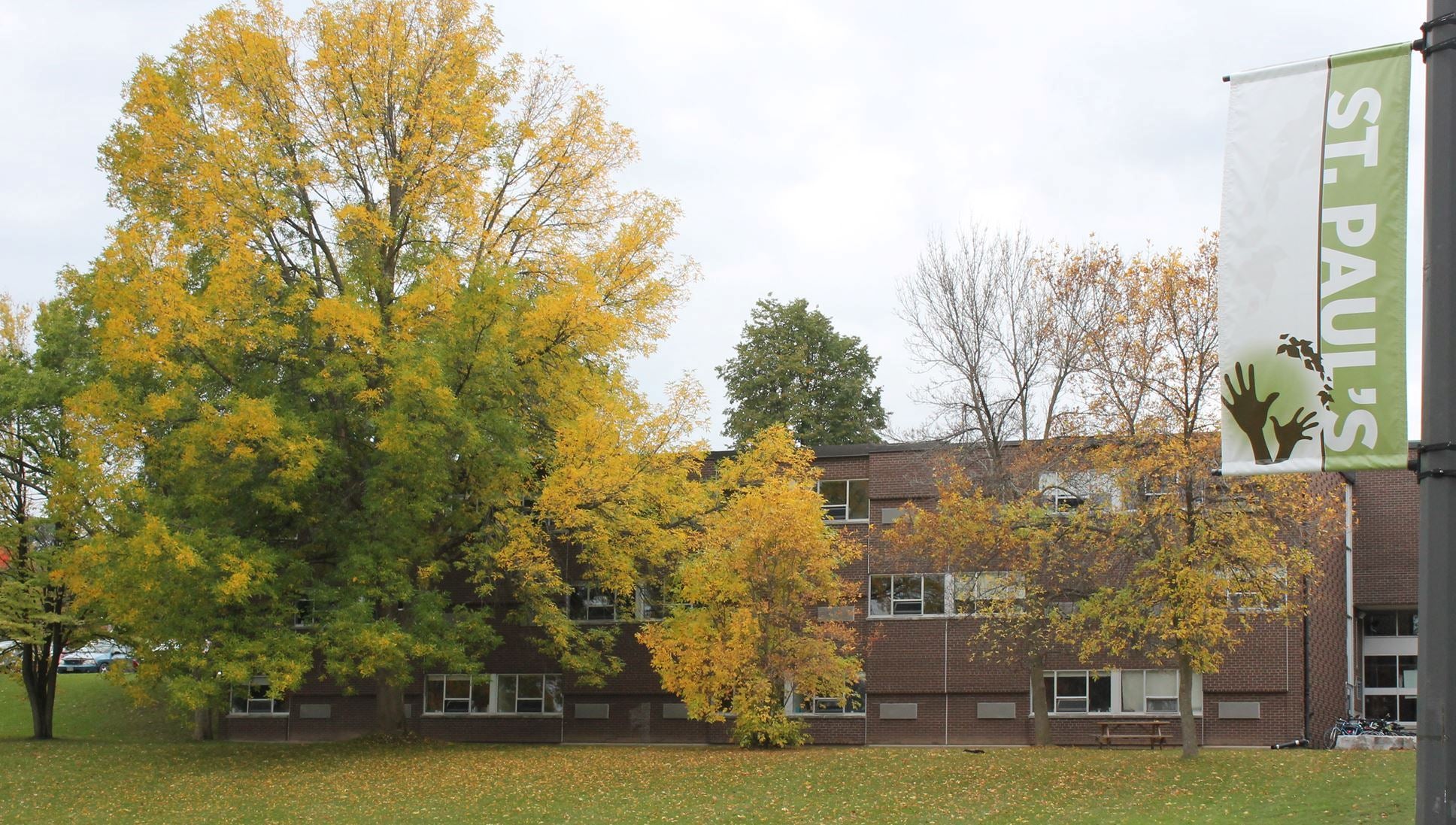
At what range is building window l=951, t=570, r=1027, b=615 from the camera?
2756cm

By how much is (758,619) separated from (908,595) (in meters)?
7.54

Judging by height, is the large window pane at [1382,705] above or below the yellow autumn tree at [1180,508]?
below

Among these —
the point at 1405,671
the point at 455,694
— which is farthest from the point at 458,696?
the point at 1405,671

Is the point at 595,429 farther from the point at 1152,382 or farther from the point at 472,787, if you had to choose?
the point at 1152,382

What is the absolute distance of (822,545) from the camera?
30.4m

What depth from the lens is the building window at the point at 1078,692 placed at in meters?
35.1

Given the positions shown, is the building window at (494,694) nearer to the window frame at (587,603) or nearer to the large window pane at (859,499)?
the window frame at (587,603)

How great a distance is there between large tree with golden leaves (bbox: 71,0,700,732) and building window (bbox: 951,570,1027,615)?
6.90 m

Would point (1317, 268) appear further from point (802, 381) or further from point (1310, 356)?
point (802, 381)

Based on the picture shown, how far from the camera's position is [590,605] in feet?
130

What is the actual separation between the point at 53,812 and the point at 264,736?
18642mm

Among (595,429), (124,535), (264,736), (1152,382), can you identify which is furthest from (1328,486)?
(264,736)

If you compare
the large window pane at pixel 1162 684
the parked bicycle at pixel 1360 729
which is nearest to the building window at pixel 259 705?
the large window pane at pixel 1162 684

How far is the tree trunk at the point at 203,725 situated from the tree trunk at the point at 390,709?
1099 centimetres
